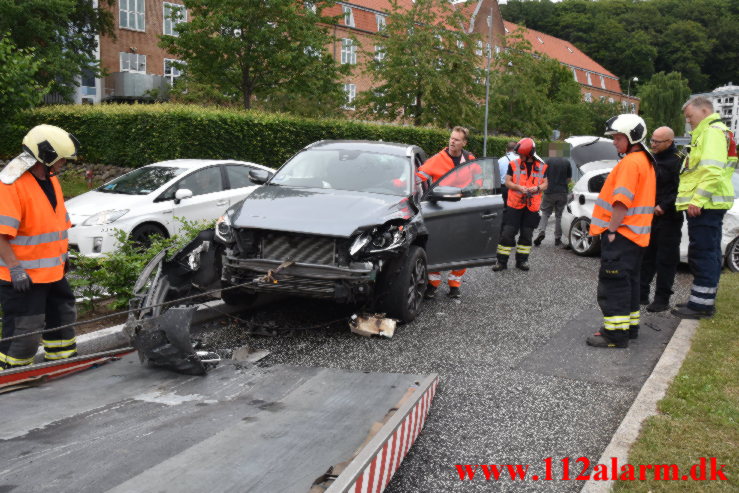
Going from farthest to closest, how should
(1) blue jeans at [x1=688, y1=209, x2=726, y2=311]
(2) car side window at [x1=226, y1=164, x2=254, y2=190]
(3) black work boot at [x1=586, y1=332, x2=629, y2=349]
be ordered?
(2) car side window at [x1=226, y1=164, x2=254, y2=190] → (1) blue jeans at [x1=688, y1=209, x2=726, y2=311] → (3) black work boot at [x1=586, y1=332, x2=629, y2=349]

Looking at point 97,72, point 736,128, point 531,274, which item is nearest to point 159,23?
point 97,72

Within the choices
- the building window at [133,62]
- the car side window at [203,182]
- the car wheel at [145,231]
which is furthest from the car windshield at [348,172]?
the building window at [133,62]

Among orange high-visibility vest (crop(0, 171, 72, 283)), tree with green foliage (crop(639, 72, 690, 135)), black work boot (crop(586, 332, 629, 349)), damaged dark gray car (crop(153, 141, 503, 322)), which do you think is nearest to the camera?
orange high-visibility vest (crop(0, 171, 72, 283))

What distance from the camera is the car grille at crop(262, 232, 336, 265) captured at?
221 inches

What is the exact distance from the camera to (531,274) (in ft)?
31.8

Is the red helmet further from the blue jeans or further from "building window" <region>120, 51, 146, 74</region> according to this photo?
"building window" <region>120, 51, 146, 74</region>

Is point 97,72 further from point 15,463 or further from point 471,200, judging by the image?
point 15,463

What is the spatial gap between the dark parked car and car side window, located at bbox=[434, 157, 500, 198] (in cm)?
2

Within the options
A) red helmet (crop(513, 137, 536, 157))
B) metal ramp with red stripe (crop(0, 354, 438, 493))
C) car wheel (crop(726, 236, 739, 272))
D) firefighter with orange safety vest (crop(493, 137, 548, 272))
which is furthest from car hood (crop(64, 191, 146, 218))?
car wheel (crop(726, 236, 739, 272))

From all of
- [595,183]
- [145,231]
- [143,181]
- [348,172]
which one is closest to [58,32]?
[143,181]

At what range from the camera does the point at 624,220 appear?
232 inches

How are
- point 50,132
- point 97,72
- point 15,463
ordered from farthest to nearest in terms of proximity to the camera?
point 97,72 < point 50,132 < point 15,463

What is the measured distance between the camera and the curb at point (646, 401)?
3594 mm

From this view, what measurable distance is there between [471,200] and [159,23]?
35.4m
